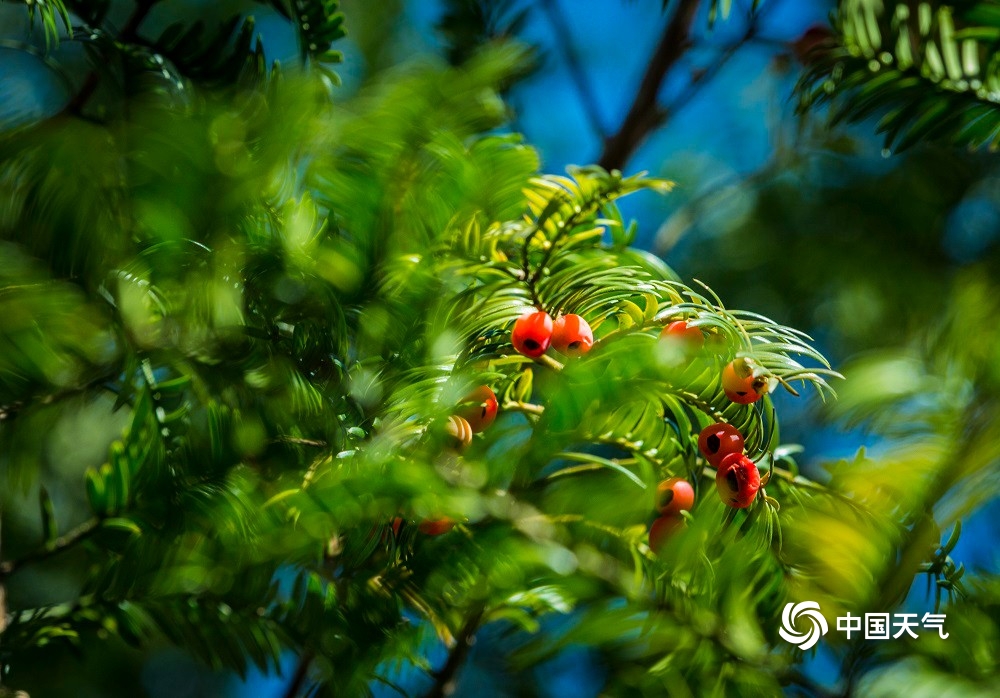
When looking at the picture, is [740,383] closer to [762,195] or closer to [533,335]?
[533,335]

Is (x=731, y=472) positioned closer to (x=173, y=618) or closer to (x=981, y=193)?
(x=173, y=618)

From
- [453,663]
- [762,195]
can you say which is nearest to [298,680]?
[453,663]

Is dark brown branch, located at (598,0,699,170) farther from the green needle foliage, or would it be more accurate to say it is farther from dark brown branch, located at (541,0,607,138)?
the green needle foliage

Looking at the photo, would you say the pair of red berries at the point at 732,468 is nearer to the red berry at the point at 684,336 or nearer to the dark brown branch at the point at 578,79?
the red berry at the point at 684,336

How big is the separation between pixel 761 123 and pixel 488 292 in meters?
0.95

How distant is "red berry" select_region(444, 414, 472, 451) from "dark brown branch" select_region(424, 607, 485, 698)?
0.47 feet

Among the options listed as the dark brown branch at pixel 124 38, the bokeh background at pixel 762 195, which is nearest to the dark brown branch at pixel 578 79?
the bokeh background at pixel 762 195

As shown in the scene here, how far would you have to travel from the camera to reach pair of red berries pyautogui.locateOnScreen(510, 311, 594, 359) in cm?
36

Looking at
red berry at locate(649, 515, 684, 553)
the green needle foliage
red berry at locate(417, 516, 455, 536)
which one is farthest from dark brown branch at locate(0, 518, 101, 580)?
the green needle foliage

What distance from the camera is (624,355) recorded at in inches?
11.6

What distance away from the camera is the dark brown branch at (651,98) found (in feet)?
2.60

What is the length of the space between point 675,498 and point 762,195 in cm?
82

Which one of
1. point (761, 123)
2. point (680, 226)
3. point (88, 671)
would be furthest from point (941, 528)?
point (761, 123)

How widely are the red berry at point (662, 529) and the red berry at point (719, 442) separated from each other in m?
0.04
